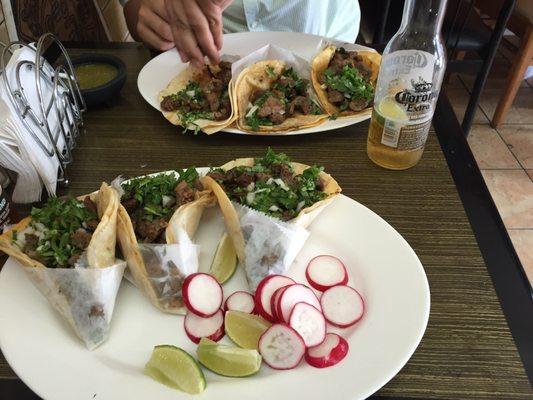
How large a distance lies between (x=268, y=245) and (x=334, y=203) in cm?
23

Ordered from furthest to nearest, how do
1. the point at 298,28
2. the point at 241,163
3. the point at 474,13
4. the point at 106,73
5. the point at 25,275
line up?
the point at 474,13
the point at 298,28
the point at 106,73
the point at 241,163
the point at 25,275

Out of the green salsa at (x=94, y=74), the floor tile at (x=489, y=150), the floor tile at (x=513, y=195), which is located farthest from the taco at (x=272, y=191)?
the floor tile at (x=489, y=150)

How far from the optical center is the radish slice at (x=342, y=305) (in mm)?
934

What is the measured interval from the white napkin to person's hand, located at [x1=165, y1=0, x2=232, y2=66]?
0.47 m

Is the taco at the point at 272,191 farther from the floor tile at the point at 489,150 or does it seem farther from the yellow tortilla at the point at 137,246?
the floor tile at the point at 489,150

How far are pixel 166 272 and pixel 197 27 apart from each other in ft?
2.89

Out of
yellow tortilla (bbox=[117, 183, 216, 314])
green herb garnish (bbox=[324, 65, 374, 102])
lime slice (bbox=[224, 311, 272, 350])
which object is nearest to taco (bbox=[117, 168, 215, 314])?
yellow tortilla (bbox=[117, 183, 216, 314])

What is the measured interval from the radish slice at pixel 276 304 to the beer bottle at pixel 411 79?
1.83 ft

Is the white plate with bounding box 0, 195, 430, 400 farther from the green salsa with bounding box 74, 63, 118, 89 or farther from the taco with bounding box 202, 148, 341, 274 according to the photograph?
the green salsa with bounding box 74, 63, 118, 89

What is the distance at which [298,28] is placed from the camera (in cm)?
212

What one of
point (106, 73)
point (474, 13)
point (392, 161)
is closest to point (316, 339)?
point (392, 161)

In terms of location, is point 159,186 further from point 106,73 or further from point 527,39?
point 527,39

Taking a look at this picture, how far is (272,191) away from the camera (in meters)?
1.12

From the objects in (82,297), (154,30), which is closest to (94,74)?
(154,30)
